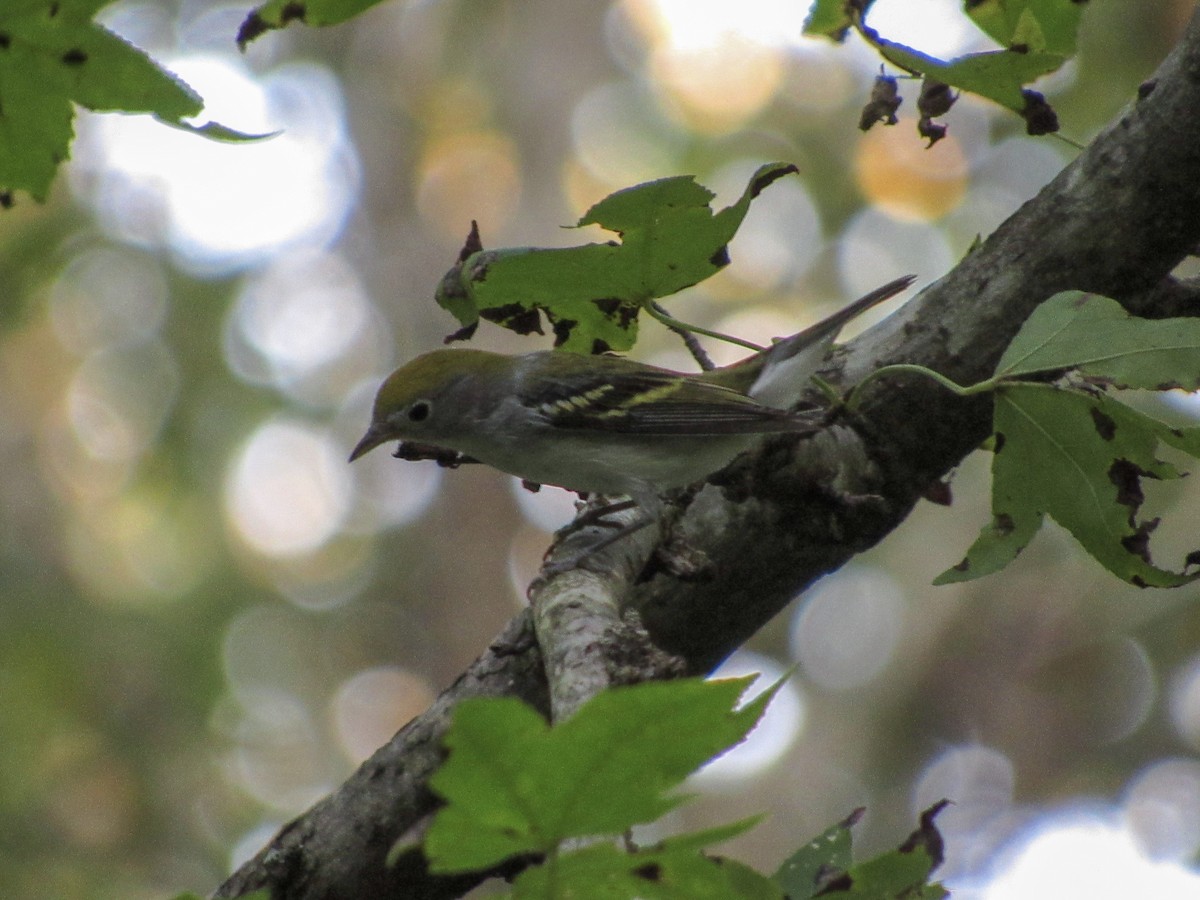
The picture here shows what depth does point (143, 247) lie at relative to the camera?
12383mm

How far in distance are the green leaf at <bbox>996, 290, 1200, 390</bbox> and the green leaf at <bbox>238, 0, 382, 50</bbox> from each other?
1238mm

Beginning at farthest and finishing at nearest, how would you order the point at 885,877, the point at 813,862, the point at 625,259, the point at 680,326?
the point at 680,326 < the point at 625,259 < the point at 813,862 < the point at 885,877

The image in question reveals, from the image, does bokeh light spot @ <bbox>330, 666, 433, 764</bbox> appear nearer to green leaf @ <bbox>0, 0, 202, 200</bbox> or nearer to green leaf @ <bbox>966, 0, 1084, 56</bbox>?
green leaf @ <bbox>966, 0, 1084, 56</bbox>

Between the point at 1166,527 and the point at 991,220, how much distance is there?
13.3 ft

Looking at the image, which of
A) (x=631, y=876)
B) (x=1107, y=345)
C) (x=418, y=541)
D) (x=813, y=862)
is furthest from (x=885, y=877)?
(x=418, y=541)

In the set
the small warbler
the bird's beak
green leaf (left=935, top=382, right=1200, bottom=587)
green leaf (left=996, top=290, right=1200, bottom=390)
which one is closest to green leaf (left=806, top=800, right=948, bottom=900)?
green leaf (left=935, top=382, right=1200, bottom=587)

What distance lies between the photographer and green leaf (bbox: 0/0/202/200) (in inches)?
57.5

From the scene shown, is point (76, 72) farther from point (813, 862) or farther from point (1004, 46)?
point (1004, 46)

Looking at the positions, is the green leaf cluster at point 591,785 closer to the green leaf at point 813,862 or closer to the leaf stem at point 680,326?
the green leaf at point 813,862

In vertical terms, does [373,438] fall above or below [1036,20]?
above

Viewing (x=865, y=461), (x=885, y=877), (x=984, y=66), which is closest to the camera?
(x=885, y=877)

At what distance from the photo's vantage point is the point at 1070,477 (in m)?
2.13

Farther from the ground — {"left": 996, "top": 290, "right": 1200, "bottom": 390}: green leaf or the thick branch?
the thick branch

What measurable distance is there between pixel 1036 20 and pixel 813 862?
1519 millimetres
